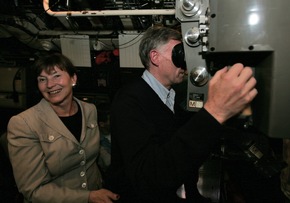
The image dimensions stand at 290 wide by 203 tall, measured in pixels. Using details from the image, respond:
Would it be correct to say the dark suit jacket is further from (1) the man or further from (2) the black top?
(2) the black top

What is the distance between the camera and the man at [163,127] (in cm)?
52

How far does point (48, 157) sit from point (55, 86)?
0.41 metres

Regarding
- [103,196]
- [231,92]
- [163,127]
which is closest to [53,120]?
[103,196]

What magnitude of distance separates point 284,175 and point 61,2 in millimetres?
2163

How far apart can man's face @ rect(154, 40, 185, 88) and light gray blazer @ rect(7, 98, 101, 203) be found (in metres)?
0.66

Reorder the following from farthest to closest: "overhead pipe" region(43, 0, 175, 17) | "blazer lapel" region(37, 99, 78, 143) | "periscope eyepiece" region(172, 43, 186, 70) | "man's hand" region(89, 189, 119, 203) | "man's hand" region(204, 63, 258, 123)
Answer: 1. "overhead pipe" region(43, 0, 175, 17)
2. "blazer lapel" region(37, 99, 78, 143)
3. "man's hand" region(89, 189, 119, 203)
4. "periscope eyepiece" region(172, 43, 186, 70)
5. "man's hand" region(204, 63, 258, 123)

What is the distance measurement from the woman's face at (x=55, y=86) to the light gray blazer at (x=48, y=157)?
0.06 meters

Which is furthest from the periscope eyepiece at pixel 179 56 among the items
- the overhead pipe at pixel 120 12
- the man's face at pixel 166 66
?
the overhead pipe at pixel 120 12

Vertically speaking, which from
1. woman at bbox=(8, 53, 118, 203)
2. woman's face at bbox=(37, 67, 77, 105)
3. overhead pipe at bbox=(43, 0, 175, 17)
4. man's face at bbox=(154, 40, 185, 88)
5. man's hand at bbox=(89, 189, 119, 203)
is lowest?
man's hand at bbox=(89, 189, 119, 203)

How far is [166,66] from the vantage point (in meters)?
0.89

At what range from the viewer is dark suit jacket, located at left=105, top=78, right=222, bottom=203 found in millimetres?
535

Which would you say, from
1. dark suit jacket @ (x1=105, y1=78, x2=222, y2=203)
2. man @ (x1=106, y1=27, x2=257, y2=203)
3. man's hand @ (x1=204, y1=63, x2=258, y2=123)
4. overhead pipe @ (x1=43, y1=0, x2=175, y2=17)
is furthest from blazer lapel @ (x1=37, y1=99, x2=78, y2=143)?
man's hand @ (x1=204, y1=63, x2=258, y2=123)

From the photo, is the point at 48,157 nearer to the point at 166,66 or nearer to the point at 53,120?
the point at 53,120

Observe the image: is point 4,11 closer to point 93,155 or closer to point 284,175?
point 93,155
